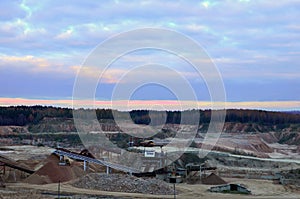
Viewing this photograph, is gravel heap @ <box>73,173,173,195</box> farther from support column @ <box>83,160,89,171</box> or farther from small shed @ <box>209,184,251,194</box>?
support column @ <box>83,160,89,171</box>

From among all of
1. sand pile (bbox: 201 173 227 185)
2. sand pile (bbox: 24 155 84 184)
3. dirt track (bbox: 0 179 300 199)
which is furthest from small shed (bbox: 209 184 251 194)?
sand pile (bbox: 24 155 84 184)

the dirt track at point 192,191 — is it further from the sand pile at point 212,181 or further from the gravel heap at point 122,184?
the sand pile at point 212,181

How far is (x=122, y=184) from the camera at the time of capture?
121 feet

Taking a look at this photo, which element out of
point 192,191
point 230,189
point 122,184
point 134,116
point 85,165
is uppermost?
point 134,116

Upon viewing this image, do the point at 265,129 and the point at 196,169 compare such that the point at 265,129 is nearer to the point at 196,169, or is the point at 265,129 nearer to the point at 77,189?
the point at 196,169

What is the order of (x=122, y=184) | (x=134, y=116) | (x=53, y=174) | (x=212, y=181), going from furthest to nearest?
(x=134, y=116) → (x=212, y=181) → (x=53, y=174) → (x=122, y=184)

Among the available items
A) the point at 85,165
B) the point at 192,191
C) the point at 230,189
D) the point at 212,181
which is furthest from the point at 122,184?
the point at 212,181

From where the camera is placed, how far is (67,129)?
111438 millimetres

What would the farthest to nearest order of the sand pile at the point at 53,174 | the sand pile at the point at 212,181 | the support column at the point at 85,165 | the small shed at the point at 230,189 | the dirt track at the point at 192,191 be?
1. the support column at the point at 85,165
2. the sand pile at the point at 212,181
3. the sand pile at the point at 53,174
4. the small shed at the point at 230,189
5. the dirt track at the point at 192,191

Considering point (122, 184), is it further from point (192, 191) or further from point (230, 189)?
point (230, 189)

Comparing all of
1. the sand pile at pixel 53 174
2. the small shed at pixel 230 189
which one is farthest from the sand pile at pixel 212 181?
the sand pile at pixel 53 174

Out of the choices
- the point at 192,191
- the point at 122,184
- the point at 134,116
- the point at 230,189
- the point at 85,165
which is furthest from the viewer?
the point at 134,116

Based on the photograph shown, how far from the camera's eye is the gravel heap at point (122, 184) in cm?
3606

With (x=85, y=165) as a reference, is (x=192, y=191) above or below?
below
